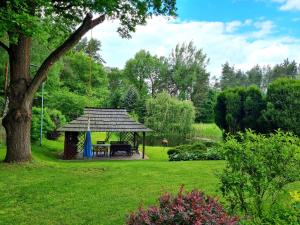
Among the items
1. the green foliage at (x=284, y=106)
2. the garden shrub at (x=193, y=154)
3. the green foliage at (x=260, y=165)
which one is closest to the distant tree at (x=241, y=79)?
the green foliage at (x=284, y=106)

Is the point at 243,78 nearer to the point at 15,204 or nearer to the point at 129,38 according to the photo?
the point at 129,38

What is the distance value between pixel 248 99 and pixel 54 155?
40.1 ft

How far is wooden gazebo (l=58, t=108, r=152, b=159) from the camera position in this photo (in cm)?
1884

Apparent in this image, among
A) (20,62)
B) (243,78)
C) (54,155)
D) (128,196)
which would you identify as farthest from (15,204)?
(243,78)

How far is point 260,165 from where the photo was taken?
4.77m

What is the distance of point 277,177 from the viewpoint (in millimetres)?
4918

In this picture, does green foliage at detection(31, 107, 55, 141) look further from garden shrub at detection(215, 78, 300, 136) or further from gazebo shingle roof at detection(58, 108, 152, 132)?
garden shrub at detection(215, 78, 300, 136)

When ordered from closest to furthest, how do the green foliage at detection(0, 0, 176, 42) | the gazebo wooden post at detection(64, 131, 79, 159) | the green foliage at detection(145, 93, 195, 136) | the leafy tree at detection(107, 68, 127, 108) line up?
the green foliage at detection(0, 0, 176, 42)
the gazebo wooden post at detection(64, 131, 79, 159)
the green foliage at detection(145, 93, 195, 136)
the leafy tree at detection(107, 68, 127, 108)

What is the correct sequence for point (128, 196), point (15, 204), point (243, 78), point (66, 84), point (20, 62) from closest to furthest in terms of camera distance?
point (15, 204), point (128, 196), point (20, 62), point (66, 84), point (243, 78)

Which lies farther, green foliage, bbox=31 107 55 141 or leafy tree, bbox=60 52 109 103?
leafy tree, bbox=60 52 109 103

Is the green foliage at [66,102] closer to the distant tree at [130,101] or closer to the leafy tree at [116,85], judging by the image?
the distant tree at [130,101]

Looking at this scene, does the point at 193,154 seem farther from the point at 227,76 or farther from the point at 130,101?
the point at 227,76

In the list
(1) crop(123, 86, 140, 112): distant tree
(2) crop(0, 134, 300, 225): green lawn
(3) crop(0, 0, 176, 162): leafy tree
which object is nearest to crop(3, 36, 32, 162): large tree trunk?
(3) crop(0, 0, 176, 162): leafy tree

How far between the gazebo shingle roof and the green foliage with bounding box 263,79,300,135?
6.99m
